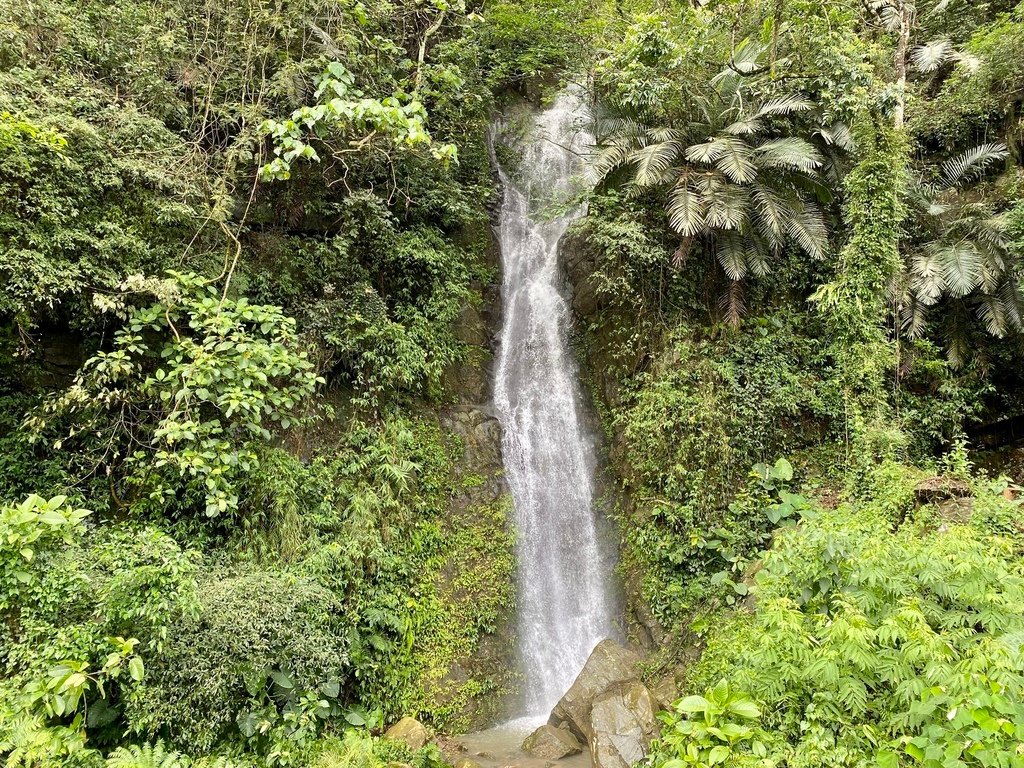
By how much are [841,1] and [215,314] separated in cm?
1186

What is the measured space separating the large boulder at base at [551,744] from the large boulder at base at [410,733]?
133 cm

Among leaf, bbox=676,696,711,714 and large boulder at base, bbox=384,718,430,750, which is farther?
large boulder at base, bbox=384,718,430,750

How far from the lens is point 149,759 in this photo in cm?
464

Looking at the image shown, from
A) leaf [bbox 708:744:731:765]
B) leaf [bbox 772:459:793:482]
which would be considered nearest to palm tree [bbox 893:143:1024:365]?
leaf [bbox 772:459:793:482]

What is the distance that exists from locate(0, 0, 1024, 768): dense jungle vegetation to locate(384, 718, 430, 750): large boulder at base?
30 centimetres

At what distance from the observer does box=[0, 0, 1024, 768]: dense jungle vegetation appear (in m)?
4.74

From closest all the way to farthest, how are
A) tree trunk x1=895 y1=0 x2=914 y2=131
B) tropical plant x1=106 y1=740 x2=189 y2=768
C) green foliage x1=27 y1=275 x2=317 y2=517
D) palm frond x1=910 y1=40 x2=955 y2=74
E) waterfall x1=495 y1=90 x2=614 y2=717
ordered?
tropical plant x1=106 y1=740 x2=189 y2=768, green foliage x1=27 y1=275 x2=317 y2=517, waterfall x1=495 y1=90 x2=614 y2=717, tree trunk x1=895 y1=0 x2=914 y2=131, palm frond x1=910 y1=40 x2=955 y2=74

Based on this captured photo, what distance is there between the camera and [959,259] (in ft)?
26.6

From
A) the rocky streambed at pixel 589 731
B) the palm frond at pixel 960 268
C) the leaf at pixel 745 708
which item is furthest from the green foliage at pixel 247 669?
the palm frond at pixel 960 268

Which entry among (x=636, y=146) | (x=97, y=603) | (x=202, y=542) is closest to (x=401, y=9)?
(x=636, y=146)

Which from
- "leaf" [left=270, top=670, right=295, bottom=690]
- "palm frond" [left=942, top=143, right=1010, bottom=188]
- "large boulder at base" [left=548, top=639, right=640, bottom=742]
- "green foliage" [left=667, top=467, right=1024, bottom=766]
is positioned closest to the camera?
"green foliage" [left=667, top=467, right=1024, bottom=766]

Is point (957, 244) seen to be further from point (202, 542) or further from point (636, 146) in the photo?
point (202, 542)

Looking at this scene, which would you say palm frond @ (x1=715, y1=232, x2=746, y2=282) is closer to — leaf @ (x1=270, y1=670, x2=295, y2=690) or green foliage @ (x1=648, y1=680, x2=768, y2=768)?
green foliage @ (x1=648, y1=680, x2=768, y2=768)

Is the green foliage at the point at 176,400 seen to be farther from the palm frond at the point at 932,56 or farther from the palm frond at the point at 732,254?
the palm frond at the point at 932,56
